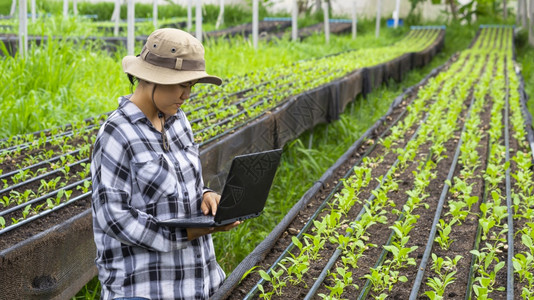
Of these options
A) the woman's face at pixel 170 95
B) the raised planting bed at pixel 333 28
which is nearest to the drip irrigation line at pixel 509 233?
the woman's face at pixel 170 95

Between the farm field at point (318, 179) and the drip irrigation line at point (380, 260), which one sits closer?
the drip irrigation line at point (380, 260)

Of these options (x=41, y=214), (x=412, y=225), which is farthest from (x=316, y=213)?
(x=41, y=214)

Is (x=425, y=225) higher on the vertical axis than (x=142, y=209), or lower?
lower

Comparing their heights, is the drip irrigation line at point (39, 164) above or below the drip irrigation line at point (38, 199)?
above

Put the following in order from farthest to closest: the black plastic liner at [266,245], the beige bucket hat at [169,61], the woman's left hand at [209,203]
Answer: the black plastic liner at [266,245] → the woman's left hand at [209,203] → the beige bucket hat at [169,61]

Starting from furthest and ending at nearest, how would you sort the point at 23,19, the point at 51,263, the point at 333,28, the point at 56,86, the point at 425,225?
the point at 333,28 → the point at 56,86 → the point at 23,19 → the point at 425,225 → the point at 51,263

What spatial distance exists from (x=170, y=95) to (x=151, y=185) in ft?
0.88

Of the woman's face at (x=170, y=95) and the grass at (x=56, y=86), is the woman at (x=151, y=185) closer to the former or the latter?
the woman's face at (x=170, y=95)

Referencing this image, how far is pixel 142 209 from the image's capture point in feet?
6.18

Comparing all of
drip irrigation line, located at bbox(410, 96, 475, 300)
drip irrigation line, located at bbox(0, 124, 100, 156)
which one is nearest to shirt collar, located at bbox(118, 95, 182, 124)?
drip irrigation line, located at bbox(410, 96, 475, 300)

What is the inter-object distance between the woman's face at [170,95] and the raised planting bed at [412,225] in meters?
0.83

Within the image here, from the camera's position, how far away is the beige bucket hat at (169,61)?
1775 millimetres

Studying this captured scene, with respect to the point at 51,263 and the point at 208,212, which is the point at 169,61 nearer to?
the point at 208,212

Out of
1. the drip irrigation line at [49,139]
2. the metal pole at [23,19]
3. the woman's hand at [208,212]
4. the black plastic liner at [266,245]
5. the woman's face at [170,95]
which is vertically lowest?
the black plastic liner at [266,245]
